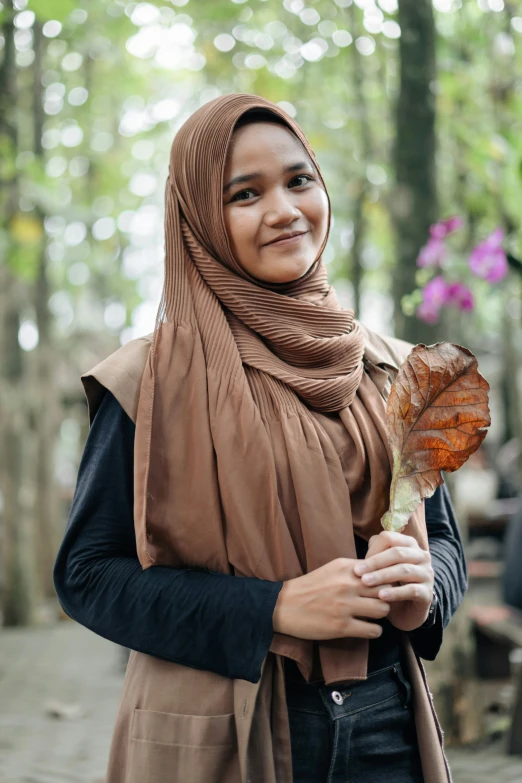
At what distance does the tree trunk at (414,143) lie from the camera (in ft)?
15.5

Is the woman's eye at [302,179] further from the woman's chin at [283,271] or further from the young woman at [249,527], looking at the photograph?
the woman's chin at [283,271]

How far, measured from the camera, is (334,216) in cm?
906

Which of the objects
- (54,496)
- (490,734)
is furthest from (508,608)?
(54,496)

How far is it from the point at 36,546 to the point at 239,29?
242 inches

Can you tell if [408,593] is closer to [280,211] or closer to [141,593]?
[141,593]

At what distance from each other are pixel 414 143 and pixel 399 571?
3652mm

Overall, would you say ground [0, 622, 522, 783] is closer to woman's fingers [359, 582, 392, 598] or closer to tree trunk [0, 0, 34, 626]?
tree trunk [0, 0, 34, 626]

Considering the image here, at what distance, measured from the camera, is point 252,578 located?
64.1 inches

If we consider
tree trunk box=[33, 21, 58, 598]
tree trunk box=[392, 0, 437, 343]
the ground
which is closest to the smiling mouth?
tree trunk box=[392, 0, 437, 343]

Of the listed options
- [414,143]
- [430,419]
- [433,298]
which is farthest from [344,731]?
[414,143]

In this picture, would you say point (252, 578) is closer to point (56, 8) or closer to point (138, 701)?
point (138, 701)

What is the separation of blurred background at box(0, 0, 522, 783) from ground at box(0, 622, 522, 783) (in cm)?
2

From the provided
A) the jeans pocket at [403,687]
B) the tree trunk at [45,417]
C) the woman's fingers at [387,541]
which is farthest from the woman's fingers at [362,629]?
the tree trunk at [45,417]

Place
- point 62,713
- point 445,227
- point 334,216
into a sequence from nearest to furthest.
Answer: point 445,227
point 62,713
point 334,216
